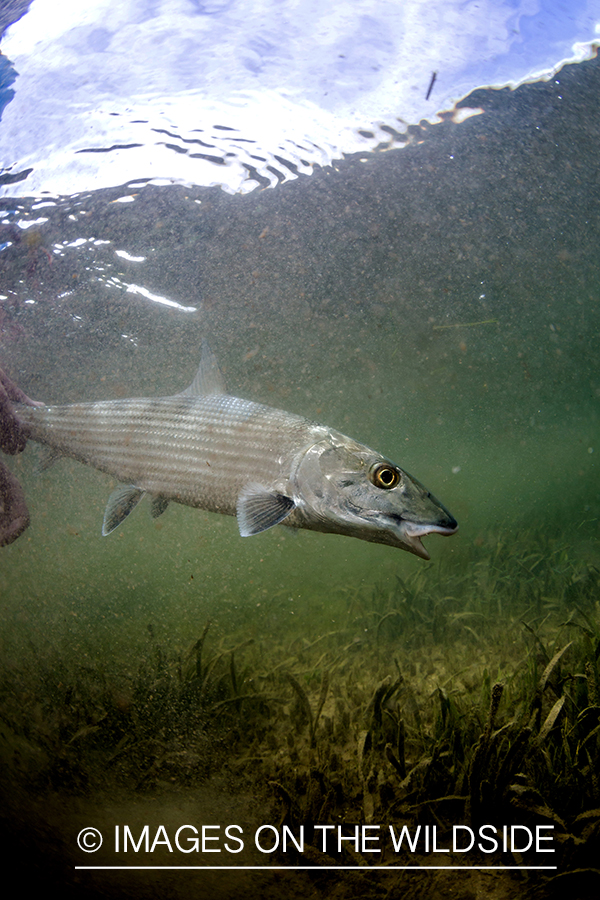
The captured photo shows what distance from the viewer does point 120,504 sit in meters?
2.64

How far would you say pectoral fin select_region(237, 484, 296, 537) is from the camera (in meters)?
2.16

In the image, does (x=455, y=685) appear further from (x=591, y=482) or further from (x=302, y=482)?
(x=591, y=482)

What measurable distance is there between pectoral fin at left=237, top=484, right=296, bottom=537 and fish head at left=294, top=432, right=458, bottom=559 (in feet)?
0.43

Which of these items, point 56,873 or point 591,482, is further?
point 591,482

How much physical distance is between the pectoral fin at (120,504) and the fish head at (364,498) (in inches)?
43.5

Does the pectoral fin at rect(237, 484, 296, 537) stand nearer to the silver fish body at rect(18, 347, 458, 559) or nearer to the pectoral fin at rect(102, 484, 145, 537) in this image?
the silver fish body at rect(18, 347, 458, 559)

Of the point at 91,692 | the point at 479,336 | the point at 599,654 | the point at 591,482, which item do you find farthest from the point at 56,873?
the point at 591,482

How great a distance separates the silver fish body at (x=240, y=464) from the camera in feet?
7.15

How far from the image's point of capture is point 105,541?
8734 mm

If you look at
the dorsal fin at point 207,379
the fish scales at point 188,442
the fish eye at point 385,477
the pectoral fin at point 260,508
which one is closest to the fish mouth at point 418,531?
the fish eye at point 385,477

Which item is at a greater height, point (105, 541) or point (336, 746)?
point (105, 541)

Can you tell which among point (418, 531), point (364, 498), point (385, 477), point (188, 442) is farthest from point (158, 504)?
point (418, 531)

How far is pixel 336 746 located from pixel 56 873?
A: 2136 mm

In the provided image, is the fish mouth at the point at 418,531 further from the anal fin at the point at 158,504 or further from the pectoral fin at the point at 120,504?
the pectoral fin at the point at 120,504
